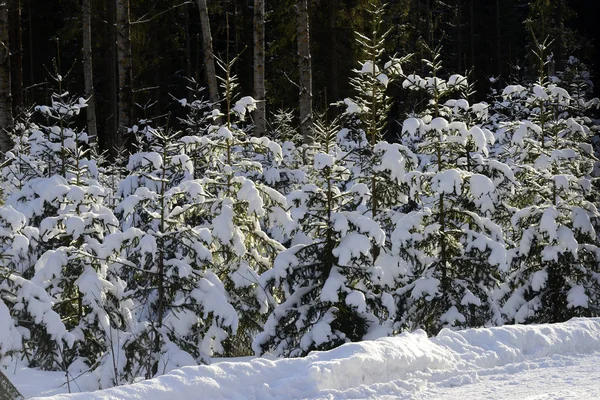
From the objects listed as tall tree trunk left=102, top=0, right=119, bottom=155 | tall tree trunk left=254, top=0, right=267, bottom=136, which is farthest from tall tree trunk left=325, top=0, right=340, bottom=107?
tall tree trunk left=254, top=0, right=267, bottom=136

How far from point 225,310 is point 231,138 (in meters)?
2.78

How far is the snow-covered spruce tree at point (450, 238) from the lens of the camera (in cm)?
940

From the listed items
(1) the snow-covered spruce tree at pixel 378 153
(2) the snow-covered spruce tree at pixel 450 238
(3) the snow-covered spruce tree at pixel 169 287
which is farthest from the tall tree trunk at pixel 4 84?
(2) the snow-covered spruce tree at pixel 450 238

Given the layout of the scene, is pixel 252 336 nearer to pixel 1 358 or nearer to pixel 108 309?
pixel 108 309

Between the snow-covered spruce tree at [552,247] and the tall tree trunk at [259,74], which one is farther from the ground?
the tall tree trunk at [259,74]

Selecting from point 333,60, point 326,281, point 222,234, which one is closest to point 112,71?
point 333,60

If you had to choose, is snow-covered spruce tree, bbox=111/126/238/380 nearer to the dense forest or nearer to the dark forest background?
the dense forest

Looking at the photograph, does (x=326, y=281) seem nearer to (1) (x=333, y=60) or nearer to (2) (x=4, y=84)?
(2) (x=4, y=84)

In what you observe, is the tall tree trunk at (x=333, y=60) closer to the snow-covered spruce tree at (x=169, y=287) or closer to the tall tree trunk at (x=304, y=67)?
the tall tree trunk at (x=304, y=67)

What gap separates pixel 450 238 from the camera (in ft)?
31.7

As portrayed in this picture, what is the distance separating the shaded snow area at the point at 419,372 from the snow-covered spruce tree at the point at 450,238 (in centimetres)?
206

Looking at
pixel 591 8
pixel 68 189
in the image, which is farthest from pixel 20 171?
pixel 591 8

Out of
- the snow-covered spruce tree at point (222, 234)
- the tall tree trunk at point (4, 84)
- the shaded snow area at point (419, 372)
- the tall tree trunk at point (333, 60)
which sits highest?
the tall tree trunk at point (333, 60)

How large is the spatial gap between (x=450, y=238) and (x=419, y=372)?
12.5ft
